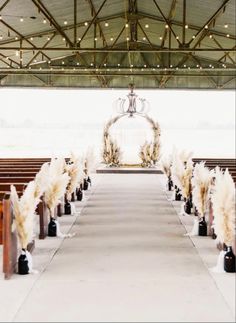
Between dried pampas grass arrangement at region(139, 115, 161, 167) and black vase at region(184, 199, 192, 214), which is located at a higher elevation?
dried pampas grass arrangement at region(139, 115, 161, 167)

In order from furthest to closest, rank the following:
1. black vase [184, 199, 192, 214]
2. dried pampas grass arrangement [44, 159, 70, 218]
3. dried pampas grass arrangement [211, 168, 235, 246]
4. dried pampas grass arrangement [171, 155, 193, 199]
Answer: black vase [184, 199, 192, 214] → dried pampas grass arrangement [171, 155, 193, 199] → dried pampas grass arrangement [44, 159, 70, 218] → dried pampas grass arrangement [211, 168, 235, 246]

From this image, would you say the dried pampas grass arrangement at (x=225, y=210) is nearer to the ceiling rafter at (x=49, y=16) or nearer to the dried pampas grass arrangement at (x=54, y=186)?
the dried pampas grass arrangement at (x=54, y=186)

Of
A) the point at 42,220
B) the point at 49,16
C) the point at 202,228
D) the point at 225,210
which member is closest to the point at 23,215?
the point at 42,220

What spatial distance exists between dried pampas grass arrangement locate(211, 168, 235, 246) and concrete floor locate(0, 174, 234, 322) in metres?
0.41

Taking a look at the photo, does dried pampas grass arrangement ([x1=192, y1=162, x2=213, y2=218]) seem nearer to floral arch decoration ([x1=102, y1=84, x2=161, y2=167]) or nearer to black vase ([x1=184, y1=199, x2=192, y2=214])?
black vase ([x1=184, y1=199, x2=192, y2=214])

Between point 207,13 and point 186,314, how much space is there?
1222 cm

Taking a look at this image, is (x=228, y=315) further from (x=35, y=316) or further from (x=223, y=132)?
(x=223, y=132)

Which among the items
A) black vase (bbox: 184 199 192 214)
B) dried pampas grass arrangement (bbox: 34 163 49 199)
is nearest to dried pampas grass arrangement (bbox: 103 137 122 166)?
black vase (bbox: 184 199 192 214)

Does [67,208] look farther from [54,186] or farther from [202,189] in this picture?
[202,189]

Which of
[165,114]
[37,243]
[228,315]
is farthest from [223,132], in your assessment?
[228,315]

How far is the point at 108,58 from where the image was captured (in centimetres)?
2205

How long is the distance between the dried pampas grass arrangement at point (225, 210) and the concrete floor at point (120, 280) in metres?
0.41

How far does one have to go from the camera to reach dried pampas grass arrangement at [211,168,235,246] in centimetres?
488

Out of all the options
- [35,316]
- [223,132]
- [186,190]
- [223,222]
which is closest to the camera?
[35,316]
